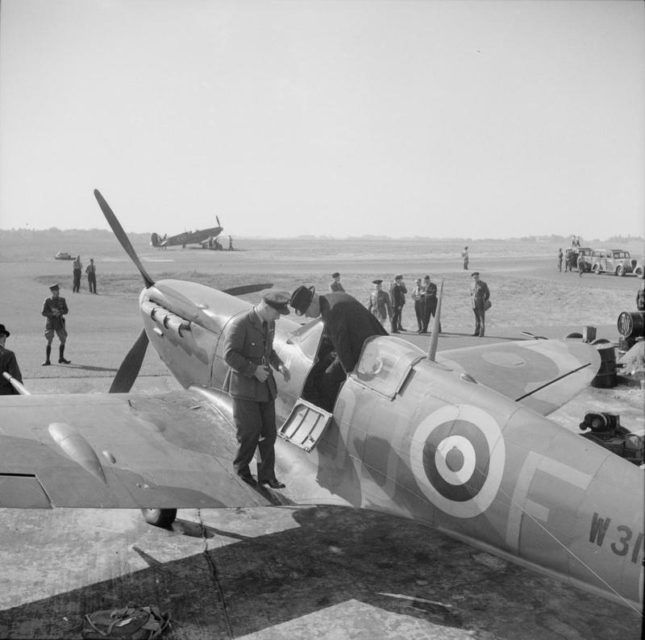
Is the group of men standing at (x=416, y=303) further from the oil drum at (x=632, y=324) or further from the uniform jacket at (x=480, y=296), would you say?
the oil drum at (x=632, y=324)

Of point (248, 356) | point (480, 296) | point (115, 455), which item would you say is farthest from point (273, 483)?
point (480, 296)

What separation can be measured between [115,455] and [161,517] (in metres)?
1.15

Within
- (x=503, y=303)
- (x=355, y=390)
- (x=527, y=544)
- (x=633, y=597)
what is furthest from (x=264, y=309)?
(x=503, y=303)

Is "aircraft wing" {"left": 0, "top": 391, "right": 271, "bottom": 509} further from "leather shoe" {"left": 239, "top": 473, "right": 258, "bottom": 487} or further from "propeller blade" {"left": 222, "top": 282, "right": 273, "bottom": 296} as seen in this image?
"propeller blade" {"left": 222, "top": 282, "right": 273, "bottom": 296}

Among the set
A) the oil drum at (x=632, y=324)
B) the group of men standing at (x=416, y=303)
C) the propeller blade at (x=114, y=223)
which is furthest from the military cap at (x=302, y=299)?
the group of men standing at (x=416, y=303)

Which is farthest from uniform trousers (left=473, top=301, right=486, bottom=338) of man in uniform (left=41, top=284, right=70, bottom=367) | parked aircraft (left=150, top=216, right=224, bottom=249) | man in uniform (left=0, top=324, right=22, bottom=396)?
parked aircraft (left=150, top=216, right=224, bottom=249)

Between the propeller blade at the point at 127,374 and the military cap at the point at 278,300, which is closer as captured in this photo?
the military cap at the point at 278,300

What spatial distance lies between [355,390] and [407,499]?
39.3 inches

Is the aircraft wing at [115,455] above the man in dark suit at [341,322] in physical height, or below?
below

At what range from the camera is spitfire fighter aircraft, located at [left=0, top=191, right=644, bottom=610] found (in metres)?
4.45

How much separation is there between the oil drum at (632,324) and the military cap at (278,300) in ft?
30.5

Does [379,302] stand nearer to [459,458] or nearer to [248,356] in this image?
[248,356]

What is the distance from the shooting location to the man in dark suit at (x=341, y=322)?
592cm

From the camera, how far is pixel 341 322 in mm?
5965
